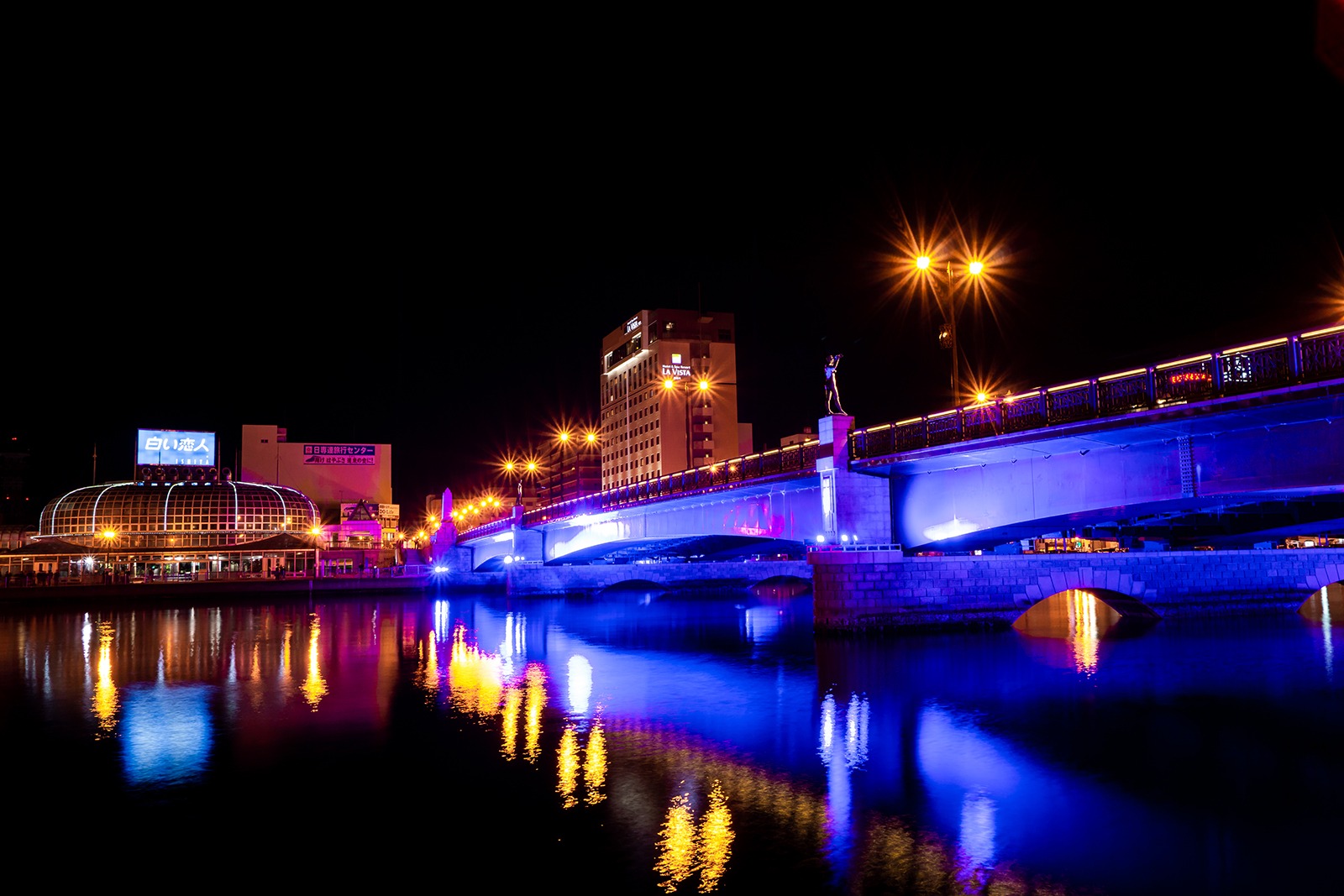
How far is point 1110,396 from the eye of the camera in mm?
26953

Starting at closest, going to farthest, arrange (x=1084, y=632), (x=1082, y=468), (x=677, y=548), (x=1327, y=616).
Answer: (x=1082, y=468) < (x=1084, y=632) < (x=1327, y=616) < (x=677, y=548)

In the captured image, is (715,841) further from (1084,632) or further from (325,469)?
(325,469)

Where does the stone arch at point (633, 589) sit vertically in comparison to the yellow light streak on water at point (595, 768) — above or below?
below

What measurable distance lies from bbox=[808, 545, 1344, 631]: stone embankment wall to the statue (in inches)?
274

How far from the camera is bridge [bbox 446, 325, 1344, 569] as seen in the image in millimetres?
23547

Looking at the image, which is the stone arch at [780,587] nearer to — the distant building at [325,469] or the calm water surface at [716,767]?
the calm water surface at [716,767]

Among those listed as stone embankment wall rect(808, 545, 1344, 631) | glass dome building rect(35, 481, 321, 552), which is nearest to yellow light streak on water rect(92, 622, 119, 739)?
stone embankment wall rect(808, 545, 1344, 631)

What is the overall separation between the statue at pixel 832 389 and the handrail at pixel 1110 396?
1811 mm

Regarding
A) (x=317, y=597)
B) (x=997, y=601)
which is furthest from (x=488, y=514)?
(x=997, y=601)

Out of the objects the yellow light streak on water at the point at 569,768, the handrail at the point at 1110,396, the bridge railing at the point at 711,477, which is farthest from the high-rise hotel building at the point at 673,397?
the yellow light streak on water at the point at 569,768

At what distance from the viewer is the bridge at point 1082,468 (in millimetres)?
23547

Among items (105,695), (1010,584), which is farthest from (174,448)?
(1010,584)

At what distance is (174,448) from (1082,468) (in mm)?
147977

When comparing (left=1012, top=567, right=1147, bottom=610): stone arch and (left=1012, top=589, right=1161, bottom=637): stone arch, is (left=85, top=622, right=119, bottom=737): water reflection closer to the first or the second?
(left=1012, top=567, right=1147, bottom=610): stone arch
